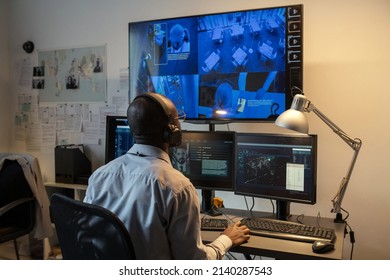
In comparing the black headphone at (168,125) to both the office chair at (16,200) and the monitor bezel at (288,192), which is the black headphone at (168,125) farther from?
the office chair at (16,200)

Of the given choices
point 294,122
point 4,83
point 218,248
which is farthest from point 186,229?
point 4,83

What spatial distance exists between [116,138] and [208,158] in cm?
70

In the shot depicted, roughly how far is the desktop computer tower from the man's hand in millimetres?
1511

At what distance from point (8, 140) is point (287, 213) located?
2.68m

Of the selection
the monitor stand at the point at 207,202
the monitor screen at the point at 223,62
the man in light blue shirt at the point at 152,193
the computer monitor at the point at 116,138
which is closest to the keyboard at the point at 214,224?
the monitor stand at the point at 207,202

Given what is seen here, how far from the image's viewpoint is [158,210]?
4.07ft

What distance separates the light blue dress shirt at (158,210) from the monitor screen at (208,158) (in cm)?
84

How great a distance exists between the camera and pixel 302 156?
1916 mm

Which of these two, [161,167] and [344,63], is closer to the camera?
[161,167]

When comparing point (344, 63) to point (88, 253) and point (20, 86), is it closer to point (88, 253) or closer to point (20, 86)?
point (88, 253)

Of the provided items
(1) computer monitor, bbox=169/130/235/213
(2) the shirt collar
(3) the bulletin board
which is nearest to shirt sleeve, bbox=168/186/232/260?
(2) the shirt collar

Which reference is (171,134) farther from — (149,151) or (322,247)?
(322,247)

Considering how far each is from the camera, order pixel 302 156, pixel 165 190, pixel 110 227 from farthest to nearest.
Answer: pixel 302 156
pixel 165 190
pixel 110 227
